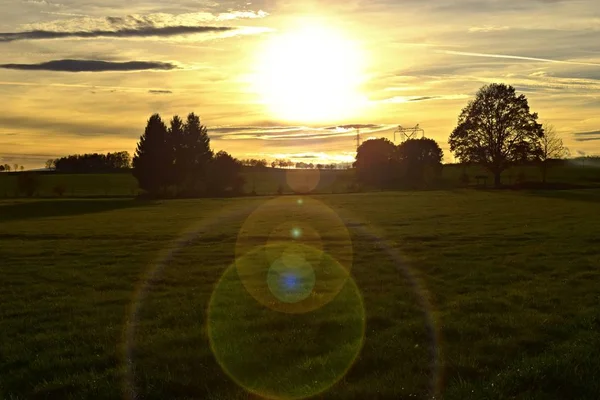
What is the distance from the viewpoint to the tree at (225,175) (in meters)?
116

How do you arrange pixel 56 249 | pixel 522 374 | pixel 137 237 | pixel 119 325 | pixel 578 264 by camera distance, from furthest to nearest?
pixel 137 237
pixel 56 249
pixel 578 264
pixel 119 325
pixel 522 374

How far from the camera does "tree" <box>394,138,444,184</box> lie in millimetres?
136250

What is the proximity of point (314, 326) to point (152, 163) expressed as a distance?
10458cm

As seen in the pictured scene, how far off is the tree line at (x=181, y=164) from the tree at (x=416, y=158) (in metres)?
38.7

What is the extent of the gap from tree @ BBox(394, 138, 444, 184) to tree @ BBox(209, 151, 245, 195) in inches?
1484

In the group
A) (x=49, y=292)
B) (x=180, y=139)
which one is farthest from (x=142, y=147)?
(x=49, y=292)

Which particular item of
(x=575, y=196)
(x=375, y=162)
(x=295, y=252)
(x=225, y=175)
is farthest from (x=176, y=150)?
(x=295, y=252)

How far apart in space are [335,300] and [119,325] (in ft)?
16.8

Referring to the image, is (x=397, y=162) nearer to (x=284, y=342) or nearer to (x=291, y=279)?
(x=291, y=279)

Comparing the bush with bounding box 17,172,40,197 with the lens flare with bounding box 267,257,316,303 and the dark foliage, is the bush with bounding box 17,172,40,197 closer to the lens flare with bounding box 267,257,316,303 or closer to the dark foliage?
the dark foliage

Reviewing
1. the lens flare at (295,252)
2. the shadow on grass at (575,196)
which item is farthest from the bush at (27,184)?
the shadow on grass at (575,196)

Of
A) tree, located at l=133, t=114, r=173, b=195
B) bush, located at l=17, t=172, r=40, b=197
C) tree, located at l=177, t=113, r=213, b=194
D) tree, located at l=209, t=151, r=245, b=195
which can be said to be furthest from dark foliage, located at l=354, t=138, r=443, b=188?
bush, located at l=17, t=172, r=40, b=197

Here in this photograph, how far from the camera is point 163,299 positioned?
15711 mm

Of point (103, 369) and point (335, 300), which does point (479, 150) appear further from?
point (103, 369)
